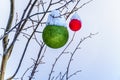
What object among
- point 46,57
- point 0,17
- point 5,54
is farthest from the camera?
point 46,57

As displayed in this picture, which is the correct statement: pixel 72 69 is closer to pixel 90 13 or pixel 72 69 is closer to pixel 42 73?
pixel 42 73

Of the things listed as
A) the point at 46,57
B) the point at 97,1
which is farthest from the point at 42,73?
the point at 97,1

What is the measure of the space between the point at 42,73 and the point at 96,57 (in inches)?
16.3

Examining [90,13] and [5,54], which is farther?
[90,13]

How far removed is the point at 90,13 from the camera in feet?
5.87

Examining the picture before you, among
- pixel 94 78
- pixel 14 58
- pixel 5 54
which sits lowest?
pixel 94 78

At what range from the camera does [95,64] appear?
183 cm

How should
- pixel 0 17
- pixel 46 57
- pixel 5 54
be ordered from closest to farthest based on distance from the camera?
pixel 5 54
pixel 0 17
pixel 46 57

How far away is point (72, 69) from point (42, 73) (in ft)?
0.73

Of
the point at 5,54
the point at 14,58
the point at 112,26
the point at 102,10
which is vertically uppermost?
the point at 102,10

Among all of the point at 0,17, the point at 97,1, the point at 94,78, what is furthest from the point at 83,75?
the point at 0,17

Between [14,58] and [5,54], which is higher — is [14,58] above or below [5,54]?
below

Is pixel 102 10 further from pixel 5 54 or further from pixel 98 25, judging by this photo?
pixel 5 54

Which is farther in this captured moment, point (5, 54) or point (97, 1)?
point (97, 1)
